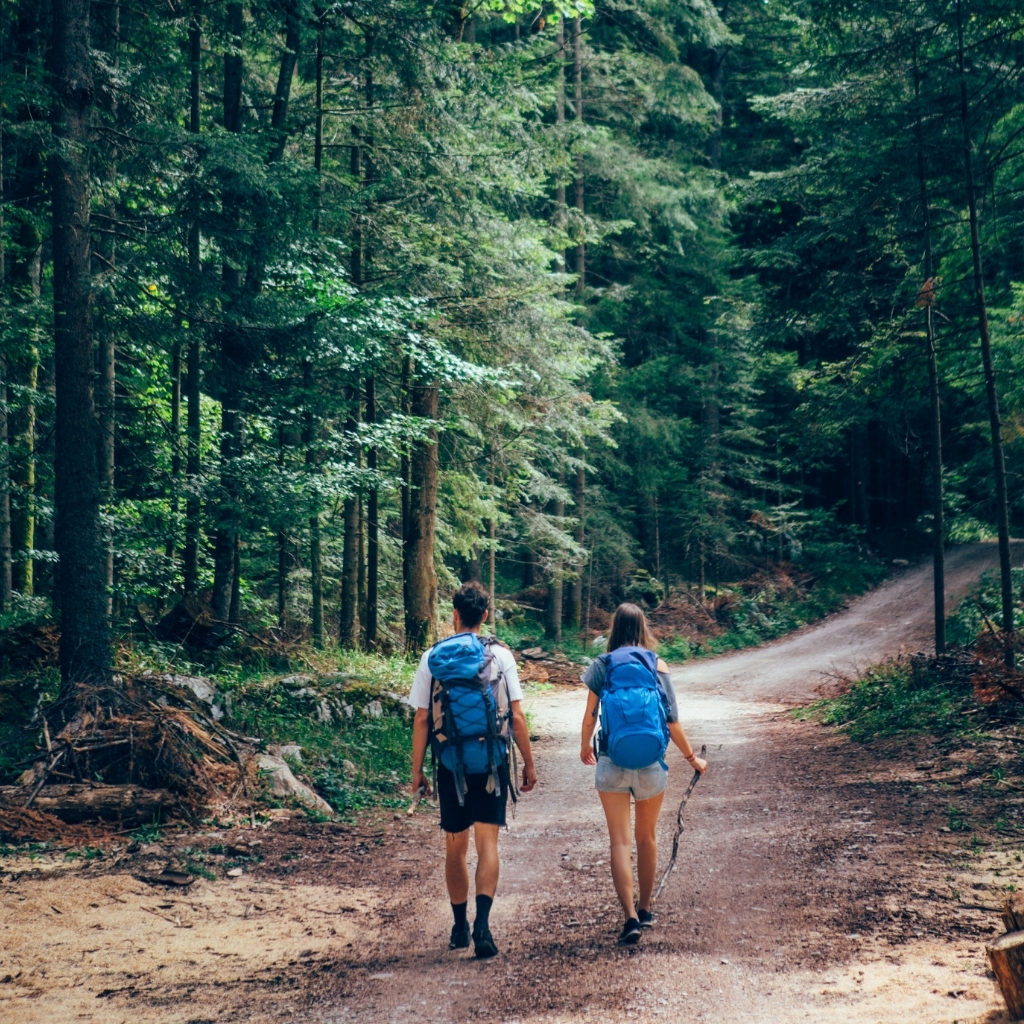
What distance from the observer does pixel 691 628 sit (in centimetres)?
2502

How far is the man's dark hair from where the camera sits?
496 centimetres

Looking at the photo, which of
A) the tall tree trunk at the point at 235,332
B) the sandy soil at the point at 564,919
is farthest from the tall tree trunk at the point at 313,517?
the sandy soil at the point at 564,919

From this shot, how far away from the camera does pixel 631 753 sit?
478cm

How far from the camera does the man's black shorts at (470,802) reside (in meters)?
4.73

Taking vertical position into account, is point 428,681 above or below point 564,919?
above

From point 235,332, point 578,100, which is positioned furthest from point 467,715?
point 578,100

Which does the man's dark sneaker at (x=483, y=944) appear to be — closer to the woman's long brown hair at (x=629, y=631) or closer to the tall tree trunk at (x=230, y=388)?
the woman's long brown hair at (x=629, y=631)

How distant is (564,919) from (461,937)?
2.58 feet

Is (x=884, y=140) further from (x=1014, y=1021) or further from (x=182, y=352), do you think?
(x=1014, y=1021)

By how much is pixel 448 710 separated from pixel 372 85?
12757 millimetres

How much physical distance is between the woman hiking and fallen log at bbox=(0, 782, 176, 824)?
408 cm

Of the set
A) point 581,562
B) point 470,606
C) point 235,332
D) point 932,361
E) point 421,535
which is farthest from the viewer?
point 581,562

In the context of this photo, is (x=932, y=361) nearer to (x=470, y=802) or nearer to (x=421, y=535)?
(x=421, y=535)

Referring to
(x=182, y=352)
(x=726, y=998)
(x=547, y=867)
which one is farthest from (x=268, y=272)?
(x=726, y=998)
